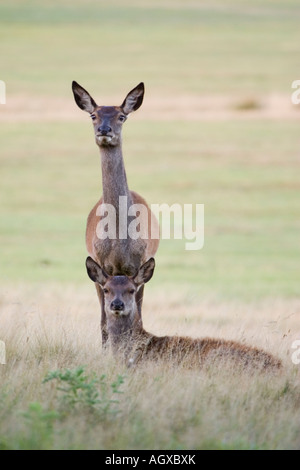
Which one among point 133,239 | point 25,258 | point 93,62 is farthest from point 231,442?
point 93,62

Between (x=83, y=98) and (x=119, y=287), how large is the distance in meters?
2.48

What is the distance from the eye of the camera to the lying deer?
28.8 feet

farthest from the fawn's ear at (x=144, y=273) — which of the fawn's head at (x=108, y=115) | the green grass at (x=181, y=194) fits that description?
the green grass at (x=181, y=194)

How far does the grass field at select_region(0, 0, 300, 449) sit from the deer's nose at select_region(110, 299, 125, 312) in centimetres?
48

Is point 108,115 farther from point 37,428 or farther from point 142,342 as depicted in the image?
point 37,428

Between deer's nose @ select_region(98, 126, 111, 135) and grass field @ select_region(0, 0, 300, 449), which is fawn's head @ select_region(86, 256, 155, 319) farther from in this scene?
deer's nose @ select_region(98, 126, 111, 135)

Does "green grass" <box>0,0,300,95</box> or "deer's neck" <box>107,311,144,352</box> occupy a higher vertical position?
"green grass" <box>0,0,300,95</box>

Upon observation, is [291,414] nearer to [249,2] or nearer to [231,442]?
[231,442]

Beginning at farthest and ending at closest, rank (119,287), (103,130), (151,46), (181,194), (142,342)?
(151,46) < (181,194) < (103,130) < (119,287) < (142,342)

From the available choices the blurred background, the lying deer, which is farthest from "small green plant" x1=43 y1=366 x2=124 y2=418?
the blurred background

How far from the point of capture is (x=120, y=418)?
675 centimetres

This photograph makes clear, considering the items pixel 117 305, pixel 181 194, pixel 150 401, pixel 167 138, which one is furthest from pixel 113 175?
pixel 167 138

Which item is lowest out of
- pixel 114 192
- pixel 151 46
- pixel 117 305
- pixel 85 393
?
pixel 85 393

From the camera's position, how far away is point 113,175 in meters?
10.7
